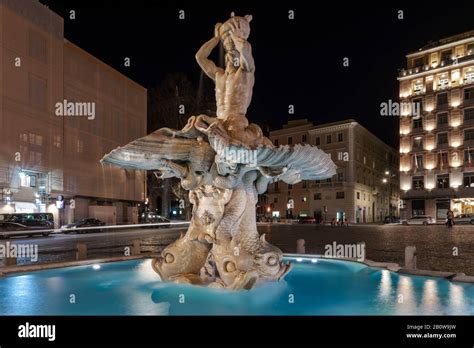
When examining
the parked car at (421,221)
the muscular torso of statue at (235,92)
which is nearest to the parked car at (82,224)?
the muscular torso of statue at (235,92)

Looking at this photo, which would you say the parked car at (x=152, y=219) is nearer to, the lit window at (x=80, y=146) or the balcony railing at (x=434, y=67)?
the lit window at (x=80, y=146)

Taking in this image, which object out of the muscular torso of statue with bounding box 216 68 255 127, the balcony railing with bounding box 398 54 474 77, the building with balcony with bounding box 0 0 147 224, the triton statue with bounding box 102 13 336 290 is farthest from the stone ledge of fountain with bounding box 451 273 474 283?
the balcony railing with bounding box 398 54 474 77

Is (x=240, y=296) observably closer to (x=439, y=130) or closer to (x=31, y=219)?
(x=31, y=219)

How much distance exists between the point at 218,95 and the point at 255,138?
1262 mm

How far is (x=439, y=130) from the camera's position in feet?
177

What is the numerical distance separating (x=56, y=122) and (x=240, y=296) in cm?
3438

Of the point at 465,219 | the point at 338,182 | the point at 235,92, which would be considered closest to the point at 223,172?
the point at 235,92

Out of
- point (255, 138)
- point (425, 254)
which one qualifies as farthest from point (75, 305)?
point (425, 254)

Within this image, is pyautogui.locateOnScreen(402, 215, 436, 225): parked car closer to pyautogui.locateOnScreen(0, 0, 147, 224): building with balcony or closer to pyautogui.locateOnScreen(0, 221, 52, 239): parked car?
pyautogui.locateOnScreen(0, 0, 147, 224): building with balcony

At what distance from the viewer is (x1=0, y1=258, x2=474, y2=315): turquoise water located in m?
5.81

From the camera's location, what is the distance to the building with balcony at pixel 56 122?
105 ft

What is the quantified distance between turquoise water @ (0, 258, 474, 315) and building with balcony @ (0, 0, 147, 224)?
26.3 metres

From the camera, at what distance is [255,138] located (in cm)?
768
